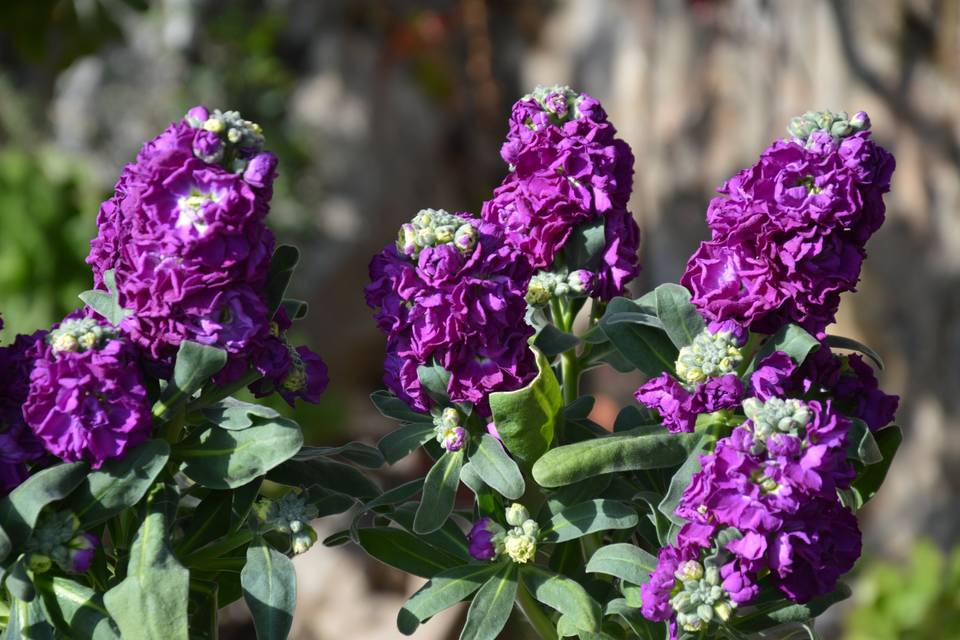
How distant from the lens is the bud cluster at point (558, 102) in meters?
1.17

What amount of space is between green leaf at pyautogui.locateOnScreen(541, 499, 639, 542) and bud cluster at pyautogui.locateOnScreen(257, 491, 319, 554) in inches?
9.7

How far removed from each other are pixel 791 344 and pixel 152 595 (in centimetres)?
65

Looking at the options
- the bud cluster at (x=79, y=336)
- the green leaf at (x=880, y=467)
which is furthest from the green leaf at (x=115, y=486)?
the green leaf at (x=880, y=467)

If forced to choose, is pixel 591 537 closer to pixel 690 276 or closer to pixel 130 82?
pixel 690 276

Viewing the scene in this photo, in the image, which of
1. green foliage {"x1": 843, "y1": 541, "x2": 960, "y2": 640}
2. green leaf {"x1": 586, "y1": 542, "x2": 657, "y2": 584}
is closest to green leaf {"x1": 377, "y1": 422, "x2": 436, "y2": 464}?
green leaf {"x1": 586, "y1": 542, "x2": 657, "y2": 584}

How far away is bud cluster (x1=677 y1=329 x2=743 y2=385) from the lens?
1039mm

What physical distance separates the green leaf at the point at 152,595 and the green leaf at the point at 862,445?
25.4 inches

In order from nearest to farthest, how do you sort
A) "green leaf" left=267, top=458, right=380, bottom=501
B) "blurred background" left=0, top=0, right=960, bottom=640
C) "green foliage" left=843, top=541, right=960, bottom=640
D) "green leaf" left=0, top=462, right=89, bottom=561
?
"green leaf" left=0, top=462, right=89, bottom=561, "green leaf" left=267, top=458, right=380, bottom=501, "green foliage" left=843, top=541, right=960, bottom=640, "blurred background" left=0, top=0, right=960, bottom=640

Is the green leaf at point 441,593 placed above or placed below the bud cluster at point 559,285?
below

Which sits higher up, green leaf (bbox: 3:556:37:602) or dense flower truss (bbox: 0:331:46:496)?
dense flower truss (bbox: 0:331:46:496)

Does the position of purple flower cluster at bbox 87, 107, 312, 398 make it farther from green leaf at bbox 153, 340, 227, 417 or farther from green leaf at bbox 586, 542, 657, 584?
green leaf at bbox 586, 542, 657, 584

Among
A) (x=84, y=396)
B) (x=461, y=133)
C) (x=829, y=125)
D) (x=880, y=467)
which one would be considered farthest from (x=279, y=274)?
(x=461, y=133)

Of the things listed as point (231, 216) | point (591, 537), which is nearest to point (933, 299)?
point (591, 537)

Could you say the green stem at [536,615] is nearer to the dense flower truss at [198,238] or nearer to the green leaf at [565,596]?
the green leaf at [565,596]
